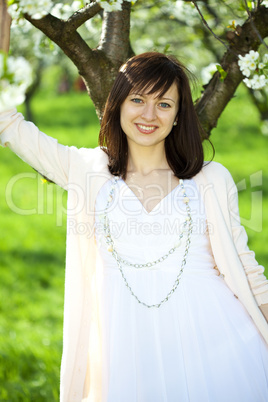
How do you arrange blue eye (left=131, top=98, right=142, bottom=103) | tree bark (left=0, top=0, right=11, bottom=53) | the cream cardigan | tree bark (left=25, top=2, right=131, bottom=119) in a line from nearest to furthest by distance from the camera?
tree bark (left=0, top=0, right=11, bottom=53) → the cream cardigan → blue eye (left=131, top=98, right=142, bottom=103) → tree bark (left=25, top=2, right=131, bottom=119)

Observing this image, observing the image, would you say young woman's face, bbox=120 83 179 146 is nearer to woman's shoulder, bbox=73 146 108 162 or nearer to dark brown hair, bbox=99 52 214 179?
dark brown hair, bbox=99 52 214 179

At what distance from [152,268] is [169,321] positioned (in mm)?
224

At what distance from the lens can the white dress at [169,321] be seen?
200 cm

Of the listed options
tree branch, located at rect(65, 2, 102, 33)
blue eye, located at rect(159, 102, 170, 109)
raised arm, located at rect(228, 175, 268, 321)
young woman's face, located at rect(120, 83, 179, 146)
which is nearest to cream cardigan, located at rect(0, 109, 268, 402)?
raised arm, located at rect(228, 175, 268, 321)

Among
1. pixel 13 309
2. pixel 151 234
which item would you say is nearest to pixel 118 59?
pixel 151 234

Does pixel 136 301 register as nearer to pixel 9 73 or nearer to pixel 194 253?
pixel 194 253

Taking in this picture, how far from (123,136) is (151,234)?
1.77ft

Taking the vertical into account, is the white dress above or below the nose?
below

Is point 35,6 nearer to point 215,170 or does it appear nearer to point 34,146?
point 34,146

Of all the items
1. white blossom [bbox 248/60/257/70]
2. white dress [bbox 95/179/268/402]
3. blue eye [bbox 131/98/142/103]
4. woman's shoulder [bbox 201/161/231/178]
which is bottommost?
white dress [bbox 95/179/268/402]

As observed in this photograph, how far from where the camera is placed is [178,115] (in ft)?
7.91

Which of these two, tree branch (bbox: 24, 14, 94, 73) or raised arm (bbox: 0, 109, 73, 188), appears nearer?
raised arm (bbox: 0, 109, 73, 188)

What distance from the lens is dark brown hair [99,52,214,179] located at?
2238 mm

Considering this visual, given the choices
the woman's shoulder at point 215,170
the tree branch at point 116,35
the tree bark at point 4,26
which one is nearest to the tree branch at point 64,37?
the tree branch at point 116,35
